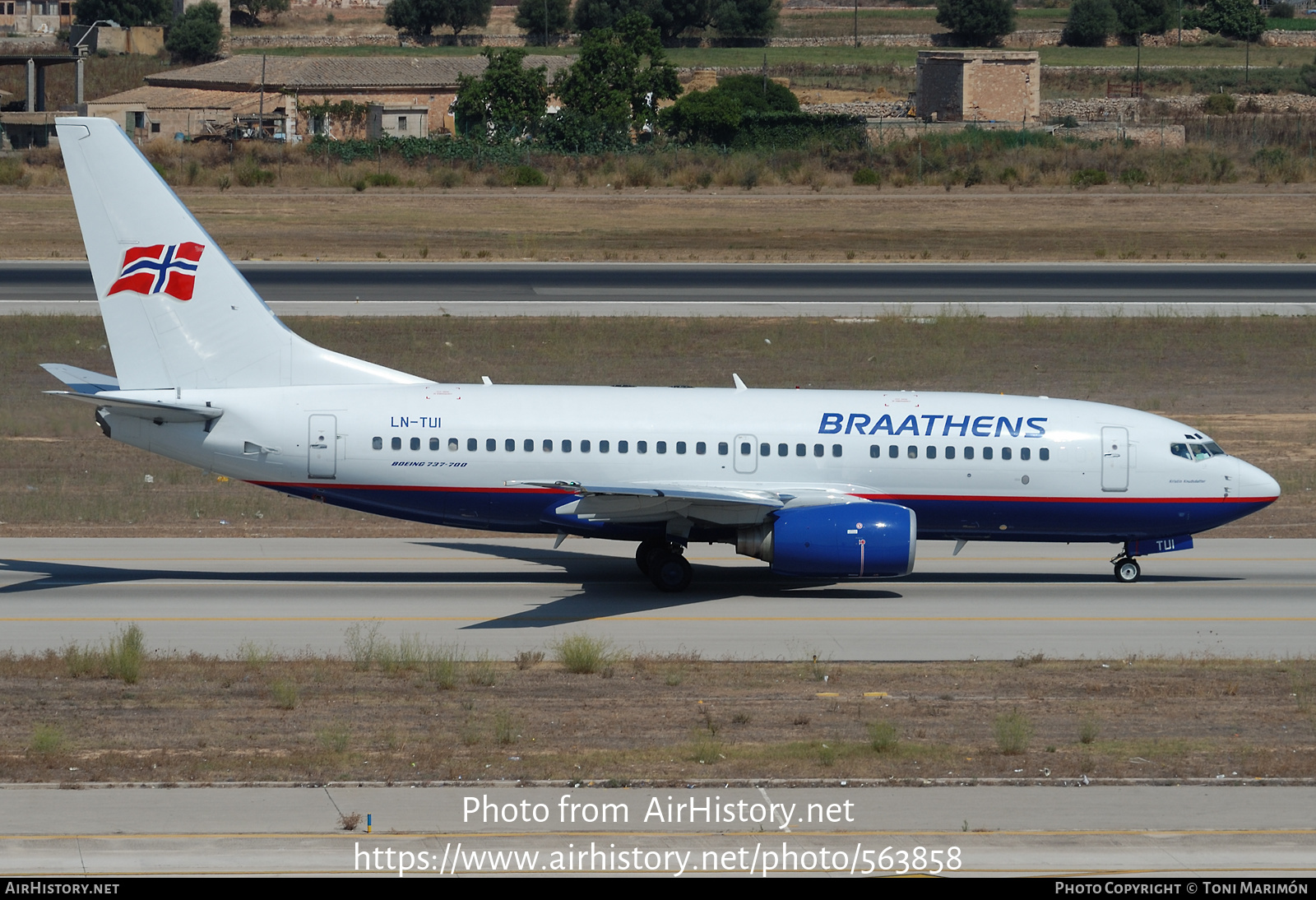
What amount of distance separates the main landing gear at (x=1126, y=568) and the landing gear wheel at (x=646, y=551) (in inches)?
339

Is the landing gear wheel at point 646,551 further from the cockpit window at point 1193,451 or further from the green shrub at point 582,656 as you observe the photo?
the cockpit window at point 1193,451

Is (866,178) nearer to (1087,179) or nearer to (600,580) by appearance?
(1087,179)

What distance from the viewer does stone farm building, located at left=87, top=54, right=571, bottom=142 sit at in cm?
11938

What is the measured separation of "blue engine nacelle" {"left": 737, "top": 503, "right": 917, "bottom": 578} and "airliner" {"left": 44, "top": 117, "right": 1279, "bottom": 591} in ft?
1.23

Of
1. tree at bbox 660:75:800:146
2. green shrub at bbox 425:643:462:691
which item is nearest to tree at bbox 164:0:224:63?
tree at bbox 660:75:800:146

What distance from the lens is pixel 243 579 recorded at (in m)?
27.8

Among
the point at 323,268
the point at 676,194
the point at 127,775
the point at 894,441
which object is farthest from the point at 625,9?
the point at 127,775

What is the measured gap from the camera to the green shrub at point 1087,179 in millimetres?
89625

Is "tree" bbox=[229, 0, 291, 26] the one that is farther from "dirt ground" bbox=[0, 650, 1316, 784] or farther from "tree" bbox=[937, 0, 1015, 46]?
"dirt ground" bbox=[0, 650, 1316, 784]

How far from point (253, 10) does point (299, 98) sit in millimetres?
80634

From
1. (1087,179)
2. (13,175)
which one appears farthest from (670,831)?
(13,175)

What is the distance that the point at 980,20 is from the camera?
587 ft

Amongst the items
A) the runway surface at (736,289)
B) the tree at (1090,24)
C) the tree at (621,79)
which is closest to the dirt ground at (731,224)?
the runway surface at (736,289)

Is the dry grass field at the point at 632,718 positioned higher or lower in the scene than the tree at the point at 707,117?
lower
